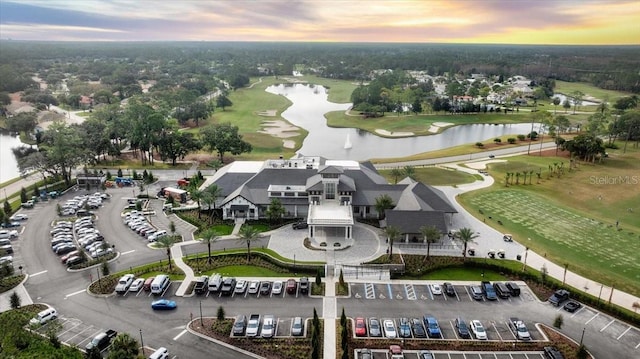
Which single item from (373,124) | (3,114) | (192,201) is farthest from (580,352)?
(3,114)

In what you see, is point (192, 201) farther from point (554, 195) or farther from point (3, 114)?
point (3, 114)

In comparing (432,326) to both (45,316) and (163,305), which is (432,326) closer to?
(163,305)

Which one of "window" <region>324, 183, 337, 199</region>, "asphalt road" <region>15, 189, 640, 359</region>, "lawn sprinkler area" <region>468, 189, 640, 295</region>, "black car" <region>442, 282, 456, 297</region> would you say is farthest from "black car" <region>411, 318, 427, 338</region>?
"window" <region>324, 183, 337, 199</region>

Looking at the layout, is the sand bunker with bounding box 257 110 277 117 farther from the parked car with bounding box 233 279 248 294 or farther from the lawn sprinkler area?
the parked car with bounding box 233 279 248 294

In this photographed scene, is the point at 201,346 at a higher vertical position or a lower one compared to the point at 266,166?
lower

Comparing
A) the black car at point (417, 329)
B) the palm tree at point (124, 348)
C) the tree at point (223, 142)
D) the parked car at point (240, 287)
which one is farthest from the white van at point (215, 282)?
the tree at point (223, 142)

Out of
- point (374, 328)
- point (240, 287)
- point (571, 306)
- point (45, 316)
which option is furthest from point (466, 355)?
point (45, 316)
